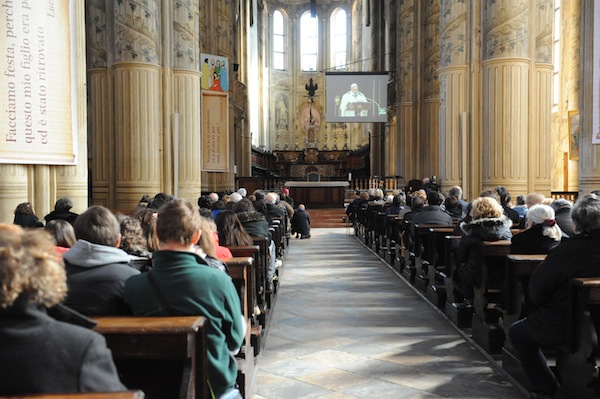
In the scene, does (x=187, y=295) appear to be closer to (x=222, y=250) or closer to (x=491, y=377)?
(x=222, y=250)

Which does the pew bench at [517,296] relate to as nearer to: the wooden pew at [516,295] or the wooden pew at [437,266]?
the wooden pew at [516,295]

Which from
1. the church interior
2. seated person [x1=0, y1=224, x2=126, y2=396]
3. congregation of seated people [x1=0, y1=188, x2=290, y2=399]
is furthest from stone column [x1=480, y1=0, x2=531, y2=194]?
seated person [x1=0, y1=224, x2=126, y2=396]

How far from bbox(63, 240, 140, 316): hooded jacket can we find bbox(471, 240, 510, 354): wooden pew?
3.56m

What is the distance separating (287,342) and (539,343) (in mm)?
2617

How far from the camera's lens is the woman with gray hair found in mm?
5039

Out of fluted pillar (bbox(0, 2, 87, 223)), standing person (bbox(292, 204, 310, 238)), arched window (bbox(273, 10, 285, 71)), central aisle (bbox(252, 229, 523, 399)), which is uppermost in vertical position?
arched window (bbox(273, 10, 285, 71))

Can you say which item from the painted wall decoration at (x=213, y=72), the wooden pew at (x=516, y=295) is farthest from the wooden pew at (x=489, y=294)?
the painted wall decoration at (x=213, y=72)

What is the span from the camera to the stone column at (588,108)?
9.30 m

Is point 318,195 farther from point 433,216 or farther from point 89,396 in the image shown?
point 89,396

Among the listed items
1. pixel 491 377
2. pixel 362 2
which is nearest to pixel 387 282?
pixel 491 377

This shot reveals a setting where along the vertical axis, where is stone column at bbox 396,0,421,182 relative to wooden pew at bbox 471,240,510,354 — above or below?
above

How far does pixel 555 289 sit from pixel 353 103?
20434 mm

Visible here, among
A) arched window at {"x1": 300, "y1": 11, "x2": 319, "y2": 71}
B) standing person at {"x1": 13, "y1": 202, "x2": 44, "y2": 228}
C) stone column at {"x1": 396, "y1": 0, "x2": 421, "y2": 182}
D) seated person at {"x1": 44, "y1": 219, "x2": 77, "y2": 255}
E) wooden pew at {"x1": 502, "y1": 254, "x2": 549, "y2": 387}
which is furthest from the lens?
arched window at {"x1": 300, "y1": 11, "x2": 319, "y2": 71}

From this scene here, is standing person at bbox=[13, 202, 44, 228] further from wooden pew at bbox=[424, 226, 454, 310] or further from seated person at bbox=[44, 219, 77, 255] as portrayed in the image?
wooden pew at bbox=[424, 226, 454, 310]
